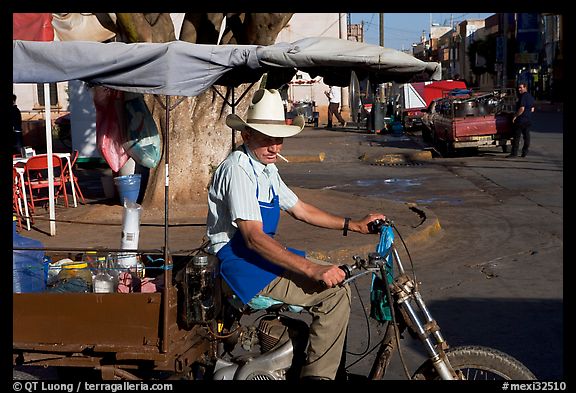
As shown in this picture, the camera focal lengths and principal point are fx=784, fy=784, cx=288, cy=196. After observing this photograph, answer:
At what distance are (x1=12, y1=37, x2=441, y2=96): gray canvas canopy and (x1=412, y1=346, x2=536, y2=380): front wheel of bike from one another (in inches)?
92.2

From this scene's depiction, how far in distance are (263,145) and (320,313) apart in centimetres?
98

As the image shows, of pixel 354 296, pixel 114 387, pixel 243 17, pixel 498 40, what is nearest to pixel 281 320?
pixel 114 387

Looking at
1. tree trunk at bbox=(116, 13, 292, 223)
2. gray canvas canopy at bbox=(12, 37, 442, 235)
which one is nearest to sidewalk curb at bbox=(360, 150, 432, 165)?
tree trunk at bbox=(116, 13, 292, 223)

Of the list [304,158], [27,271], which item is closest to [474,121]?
[304,158]

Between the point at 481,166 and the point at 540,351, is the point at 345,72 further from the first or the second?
the point at 481,166

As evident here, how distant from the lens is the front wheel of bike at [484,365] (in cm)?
399

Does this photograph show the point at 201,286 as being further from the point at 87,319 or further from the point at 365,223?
the point at 365,223

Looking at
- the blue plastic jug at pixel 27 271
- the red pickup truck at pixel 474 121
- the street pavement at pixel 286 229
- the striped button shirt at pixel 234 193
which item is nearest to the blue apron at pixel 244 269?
the striped button shirt at pixel 234 193

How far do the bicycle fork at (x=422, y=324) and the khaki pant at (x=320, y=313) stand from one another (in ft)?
1.17

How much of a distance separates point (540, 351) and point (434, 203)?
26.0ft

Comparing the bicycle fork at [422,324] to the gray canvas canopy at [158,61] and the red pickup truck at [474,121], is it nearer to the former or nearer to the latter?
the gray canvas canopy at [158,61]

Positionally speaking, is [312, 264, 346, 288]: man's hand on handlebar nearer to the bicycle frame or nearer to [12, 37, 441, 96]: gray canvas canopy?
the bicycle frame

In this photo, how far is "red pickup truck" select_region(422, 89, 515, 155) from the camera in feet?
73.2

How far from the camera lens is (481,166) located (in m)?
20.0
